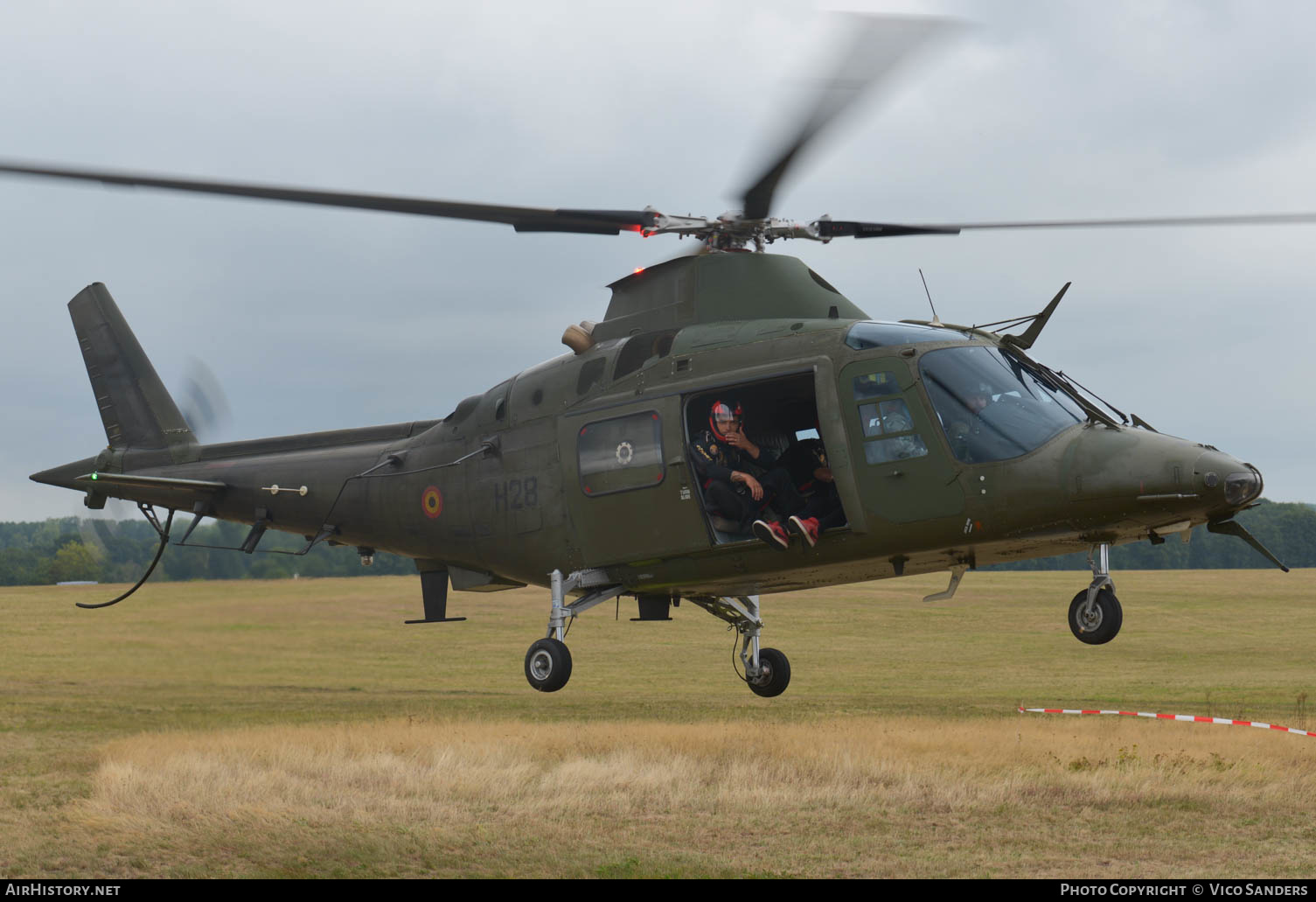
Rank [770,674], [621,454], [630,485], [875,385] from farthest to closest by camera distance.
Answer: [770,674] < [621,454] < [630,485] < [875,385]

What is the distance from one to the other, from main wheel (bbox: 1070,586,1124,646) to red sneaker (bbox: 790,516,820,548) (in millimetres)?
2667

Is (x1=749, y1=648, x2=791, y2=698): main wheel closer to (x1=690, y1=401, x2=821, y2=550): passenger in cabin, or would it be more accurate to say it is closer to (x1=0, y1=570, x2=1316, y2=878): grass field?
(x1=690, y1=401, x2=821, y2=550): passenger in cabin

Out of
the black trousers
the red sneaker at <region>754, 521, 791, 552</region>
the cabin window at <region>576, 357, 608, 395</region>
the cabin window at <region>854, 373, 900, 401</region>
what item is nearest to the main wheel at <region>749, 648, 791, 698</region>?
the black trousers

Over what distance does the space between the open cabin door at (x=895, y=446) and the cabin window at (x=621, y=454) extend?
2.37 m

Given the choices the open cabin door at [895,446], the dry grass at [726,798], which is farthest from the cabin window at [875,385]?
the dry grass at [726,798]

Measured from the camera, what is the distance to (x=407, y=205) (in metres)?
13.1

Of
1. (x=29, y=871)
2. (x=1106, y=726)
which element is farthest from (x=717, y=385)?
(x=1106, y=726)

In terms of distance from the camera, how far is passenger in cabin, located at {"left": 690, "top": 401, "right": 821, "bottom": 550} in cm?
1420

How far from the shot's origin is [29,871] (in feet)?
96.3

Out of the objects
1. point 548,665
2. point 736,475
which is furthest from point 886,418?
point 548,665

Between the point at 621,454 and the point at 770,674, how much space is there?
4629 mm

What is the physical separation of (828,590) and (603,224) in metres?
84.2

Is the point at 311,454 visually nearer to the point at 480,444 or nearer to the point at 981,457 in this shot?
the point at 480,444

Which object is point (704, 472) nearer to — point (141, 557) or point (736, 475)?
point (736, 475)
